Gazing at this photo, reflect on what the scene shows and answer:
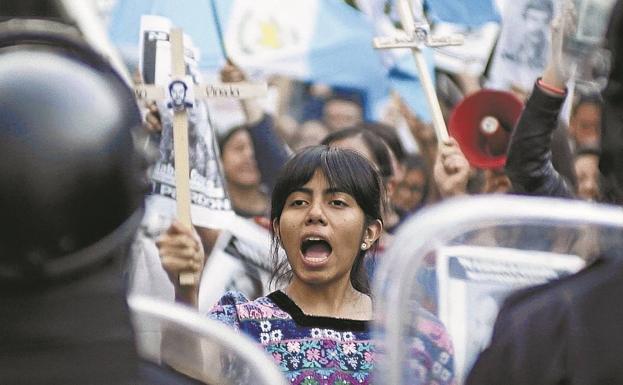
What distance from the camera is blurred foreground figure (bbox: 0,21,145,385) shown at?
130 centimetres

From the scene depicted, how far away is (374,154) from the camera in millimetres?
4625

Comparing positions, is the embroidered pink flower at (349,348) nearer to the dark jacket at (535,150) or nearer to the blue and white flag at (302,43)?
the dark jacket at (535,150)

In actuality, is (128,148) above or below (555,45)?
above

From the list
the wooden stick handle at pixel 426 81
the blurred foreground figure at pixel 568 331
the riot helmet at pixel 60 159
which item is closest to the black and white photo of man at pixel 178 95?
the wooden stick handle at pixel 426 81

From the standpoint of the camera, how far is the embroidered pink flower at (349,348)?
2871 mm

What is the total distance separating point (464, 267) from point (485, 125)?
3.30 metres

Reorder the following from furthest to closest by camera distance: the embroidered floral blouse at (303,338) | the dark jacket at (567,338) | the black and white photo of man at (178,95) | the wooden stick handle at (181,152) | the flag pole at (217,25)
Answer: the flag pole at (217,25) → the black and white photo of man at (178,95) → the wooden stick handle at (181,152) → the embroidered floral blouse at (303,338) → the dark jacket at (567,338)

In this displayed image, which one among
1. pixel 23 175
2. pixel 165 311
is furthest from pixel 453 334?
pixel 23 175

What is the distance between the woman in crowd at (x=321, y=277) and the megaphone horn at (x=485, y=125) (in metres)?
1.64

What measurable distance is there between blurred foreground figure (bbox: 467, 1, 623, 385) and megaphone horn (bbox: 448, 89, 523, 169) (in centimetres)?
320

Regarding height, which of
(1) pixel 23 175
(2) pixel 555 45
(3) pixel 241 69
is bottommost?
(3) pixel 241 69

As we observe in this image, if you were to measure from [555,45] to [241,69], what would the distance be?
1.36m

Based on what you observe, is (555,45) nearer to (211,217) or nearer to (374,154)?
(374,154)

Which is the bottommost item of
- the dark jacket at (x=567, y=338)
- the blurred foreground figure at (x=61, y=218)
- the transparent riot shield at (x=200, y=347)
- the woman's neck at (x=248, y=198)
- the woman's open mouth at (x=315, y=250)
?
the woman's neck at (x=248, y=198)
